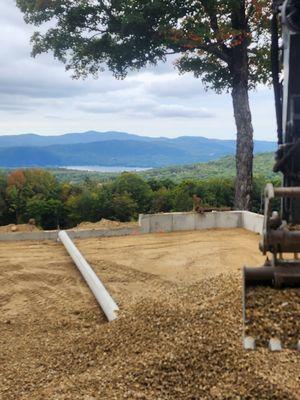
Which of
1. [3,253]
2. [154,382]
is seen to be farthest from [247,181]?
[154,382]

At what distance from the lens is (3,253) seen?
30.5ft

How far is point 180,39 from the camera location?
1167cm

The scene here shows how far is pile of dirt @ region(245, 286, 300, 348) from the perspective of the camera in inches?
136

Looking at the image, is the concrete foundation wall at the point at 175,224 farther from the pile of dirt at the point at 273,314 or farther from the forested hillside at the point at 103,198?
the pile of dirt at the point at 273,314

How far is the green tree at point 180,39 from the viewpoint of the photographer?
11734 mm

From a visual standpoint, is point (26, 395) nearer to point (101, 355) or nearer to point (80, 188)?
point (101, 355)

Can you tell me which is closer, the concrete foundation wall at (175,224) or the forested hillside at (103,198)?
the concrete foundation wall at (175,224)

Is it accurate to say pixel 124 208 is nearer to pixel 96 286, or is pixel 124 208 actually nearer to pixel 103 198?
pixel 103 198

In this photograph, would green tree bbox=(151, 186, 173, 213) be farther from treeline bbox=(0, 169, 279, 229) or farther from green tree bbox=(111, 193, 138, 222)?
green tree bbox=(111, 193, 138, 222)

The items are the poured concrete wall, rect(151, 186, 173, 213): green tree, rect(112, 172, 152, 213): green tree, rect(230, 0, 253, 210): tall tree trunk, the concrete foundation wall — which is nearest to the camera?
the concrete foundation wall

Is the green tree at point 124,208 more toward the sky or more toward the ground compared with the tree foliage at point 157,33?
more toward the ground

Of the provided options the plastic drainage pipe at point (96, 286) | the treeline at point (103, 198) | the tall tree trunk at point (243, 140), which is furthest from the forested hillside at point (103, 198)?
the plastic drainage pipe at point (96, 286)

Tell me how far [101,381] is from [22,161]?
172999 millimetres

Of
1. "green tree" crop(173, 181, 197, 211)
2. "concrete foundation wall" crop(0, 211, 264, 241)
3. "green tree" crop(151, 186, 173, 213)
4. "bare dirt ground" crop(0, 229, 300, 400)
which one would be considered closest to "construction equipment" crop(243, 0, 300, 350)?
"bare dirt ground" crop(0, 229, 300, 400)
